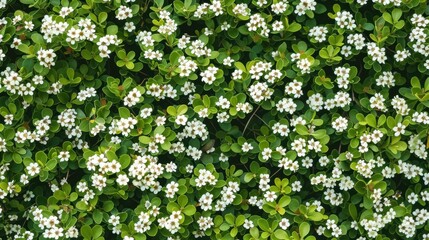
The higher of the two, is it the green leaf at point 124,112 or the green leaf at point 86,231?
the green leaf at point 124,112

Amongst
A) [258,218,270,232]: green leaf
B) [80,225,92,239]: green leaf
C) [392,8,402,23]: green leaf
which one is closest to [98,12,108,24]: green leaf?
[80,225,92,239]: green leaf

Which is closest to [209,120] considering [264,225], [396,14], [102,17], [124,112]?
[124,112]

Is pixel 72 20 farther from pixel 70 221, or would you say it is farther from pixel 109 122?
pixel 70 221

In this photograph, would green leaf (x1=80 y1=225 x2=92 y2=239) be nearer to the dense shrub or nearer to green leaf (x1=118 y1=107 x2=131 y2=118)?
the dense shrub

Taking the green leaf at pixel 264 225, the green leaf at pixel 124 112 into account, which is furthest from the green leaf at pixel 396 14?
the green leaf at pixel 124 112

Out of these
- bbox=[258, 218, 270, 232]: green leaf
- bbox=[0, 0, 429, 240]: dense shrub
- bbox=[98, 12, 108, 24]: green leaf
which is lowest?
bbox=[258, 218, 270, 232]: green leaf

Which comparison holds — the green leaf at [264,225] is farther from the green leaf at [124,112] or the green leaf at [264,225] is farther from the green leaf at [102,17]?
the green leaf at [102,17]

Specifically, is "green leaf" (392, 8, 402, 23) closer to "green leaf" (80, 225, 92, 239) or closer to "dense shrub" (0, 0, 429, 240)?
"dense shrub" (0, 0, 429, 240)

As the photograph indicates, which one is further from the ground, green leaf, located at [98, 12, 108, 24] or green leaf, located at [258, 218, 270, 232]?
green leaf, located at [98, 12, 108, 24]

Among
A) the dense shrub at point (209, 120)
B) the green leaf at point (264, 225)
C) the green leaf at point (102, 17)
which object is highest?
the green leaf at point (102, 17)
